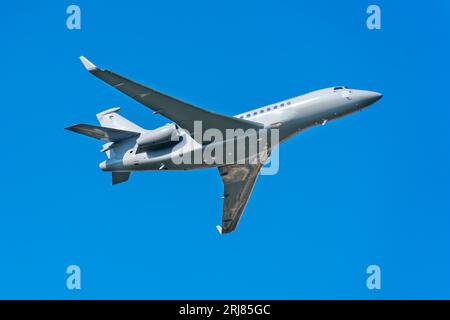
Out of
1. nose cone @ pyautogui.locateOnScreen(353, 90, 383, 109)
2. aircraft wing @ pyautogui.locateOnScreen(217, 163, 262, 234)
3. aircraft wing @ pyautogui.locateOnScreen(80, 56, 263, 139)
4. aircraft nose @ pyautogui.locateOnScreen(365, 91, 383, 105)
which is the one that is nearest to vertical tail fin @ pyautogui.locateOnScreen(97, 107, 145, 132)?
aircraft wing @ pyautogui.locateOnScreen(80, 56, 263, 139)

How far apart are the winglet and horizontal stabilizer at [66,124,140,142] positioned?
5.77 meters

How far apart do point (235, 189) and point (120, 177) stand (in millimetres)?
8236

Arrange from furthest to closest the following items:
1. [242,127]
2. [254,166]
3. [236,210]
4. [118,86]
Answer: [236,210] → [254,166] → [242,127] → [118,86]

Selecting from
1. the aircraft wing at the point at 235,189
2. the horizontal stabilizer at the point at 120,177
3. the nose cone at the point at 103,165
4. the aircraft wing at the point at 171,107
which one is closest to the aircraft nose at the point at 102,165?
the nose cone at the point at 103,165

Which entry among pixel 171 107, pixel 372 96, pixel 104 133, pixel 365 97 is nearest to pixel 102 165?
pixel 104 133

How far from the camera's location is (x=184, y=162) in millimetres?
44281

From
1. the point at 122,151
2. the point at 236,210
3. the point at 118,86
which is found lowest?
the point at 236,210

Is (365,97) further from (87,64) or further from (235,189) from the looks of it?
(87,64)

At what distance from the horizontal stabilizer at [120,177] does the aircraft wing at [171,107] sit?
18.4 feet

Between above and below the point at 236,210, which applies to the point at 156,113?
above

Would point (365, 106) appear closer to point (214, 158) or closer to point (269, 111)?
point (269, 111)

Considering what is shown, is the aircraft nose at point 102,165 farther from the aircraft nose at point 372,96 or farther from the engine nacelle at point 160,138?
the aircraft nose at point 372,96

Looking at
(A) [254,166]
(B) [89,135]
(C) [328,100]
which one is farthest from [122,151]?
(C) [328,100]

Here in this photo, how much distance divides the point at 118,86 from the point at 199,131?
6.00m
